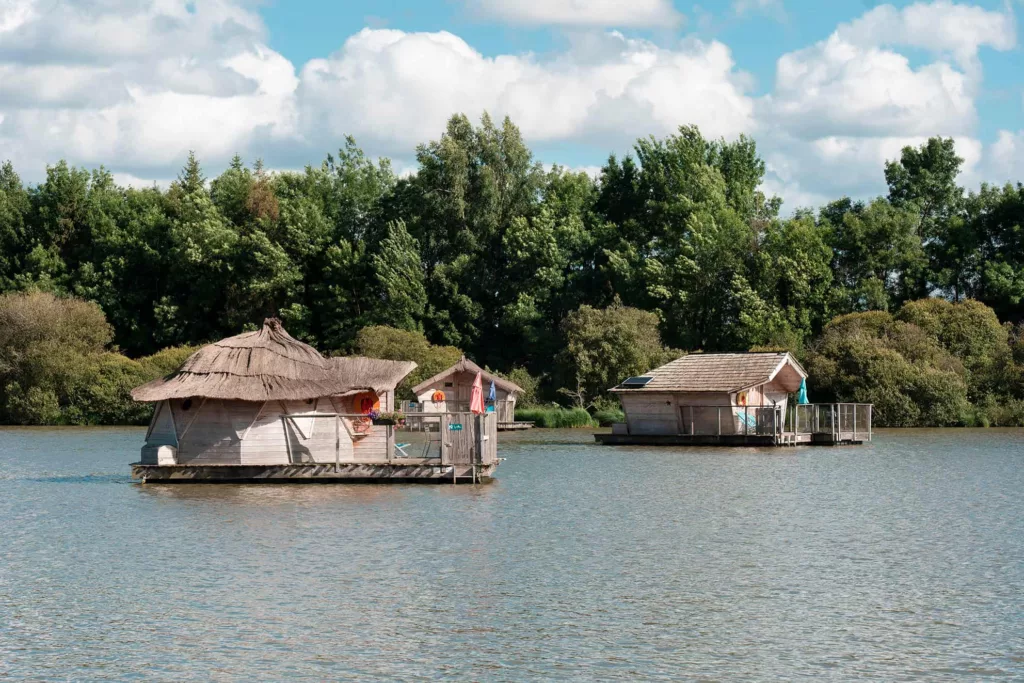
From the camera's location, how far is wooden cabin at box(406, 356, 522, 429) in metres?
72.6

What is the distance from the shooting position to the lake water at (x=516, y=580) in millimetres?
17219

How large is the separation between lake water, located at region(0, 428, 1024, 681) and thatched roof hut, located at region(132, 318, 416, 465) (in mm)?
1047

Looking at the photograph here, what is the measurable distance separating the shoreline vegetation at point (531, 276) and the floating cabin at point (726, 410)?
13372 millimetres

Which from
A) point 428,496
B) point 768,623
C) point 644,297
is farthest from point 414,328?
point 768,623

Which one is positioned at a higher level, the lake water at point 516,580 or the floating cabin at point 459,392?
the floating cabin at point 459,392

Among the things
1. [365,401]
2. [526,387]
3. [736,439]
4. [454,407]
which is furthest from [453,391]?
[365,401]

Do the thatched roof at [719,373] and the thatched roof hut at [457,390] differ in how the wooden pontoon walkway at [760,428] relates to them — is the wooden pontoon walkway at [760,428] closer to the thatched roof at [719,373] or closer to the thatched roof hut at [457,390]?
the thatched roof at [719,373]

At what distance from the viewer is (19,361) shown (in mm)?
79625

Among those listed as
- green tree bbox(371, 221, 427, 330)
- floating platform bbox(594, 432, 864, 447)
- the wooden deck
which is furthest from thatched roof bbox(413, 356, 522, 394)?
the wooden deck

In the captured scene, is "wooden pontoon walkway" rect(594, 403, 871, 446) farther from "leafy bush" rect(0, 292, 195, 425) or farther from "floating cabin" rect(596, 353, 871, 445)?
"leafy bush" rect(0, 292, 195, 425)

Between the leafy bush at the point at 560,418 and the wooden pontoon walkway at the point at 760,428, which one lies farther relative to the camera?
the leafy bush at the point at 560,418

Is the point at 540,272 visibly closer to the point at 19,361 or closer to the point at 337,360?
the point at 19,361

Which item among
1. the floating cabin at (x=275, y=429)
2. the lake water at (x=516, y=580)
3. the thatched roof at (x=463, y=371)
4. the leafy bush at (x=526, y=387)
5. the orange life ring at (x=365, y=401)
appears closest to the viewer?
the lake water at (x=516, y=580)

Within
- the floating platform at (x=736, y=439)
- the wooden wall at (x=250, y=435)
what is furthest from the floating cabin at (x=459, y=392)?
the wooden wall at (x=250, y=435)
